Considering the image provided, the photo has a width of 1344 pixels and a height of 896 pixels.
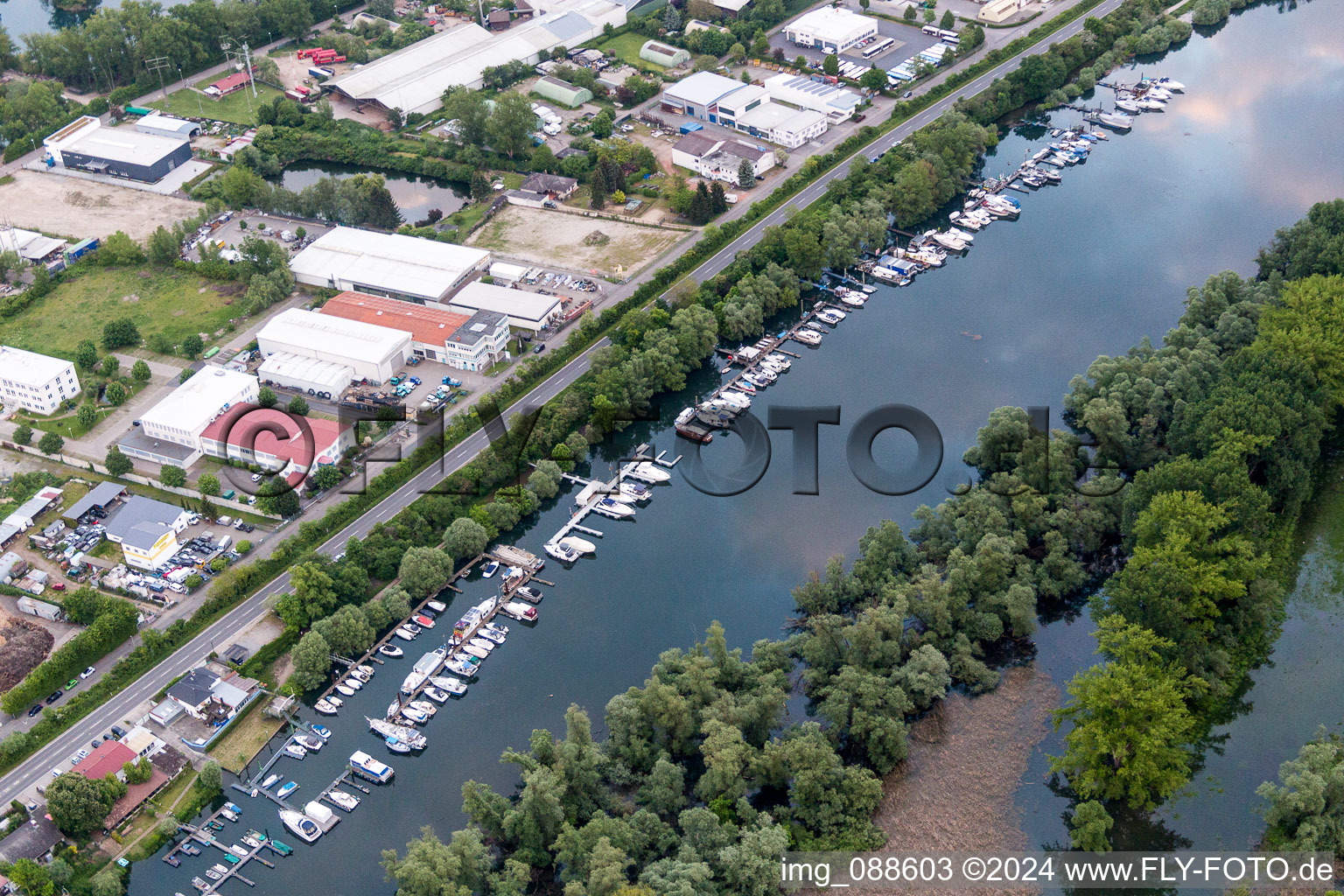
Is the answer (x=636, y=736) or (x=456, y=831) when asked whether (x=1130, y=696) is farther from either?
(x=456, y=831)

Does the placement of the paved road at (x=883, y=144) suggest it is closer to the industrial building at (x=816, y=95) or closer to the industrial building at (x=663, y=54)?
the industrial building at (x=816, y=95)

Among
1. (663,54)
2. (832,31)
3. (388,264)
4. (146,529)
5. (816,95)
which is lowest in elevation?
(146,529)

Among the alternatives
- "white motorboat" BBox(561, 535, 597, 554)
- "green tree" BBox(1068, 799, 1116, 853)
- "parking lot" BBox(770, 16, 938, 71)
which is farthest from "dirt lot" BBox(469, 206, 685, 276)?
"green tree" BBox(1068, 799, 1116, 853)

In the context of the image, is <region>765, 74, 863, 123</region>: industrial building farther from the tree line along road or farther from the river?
the river

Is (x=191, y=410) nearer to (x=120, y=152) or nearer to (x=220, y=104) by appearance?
(x=120, y=152)

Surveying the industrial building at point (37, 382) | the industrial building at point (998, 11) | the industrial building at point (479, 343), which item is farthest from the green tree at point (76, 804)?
the industrial building at point (998, 11)

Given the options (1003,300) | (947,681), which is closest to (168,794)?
(947,681)

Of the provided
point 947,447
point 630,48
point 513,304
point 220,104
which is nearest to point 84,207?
point 220,104
